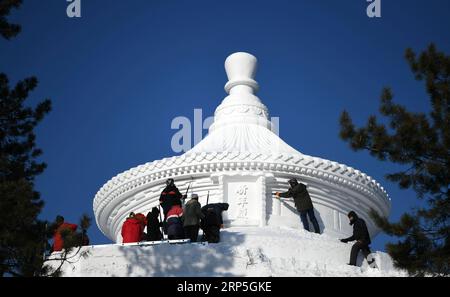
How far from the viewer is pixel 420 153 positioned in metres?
13.6

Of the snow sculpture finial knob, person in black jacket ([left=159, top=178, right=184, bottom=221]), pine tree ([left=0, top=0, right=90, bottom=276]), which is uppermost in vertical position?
the snow sculpture finial knob

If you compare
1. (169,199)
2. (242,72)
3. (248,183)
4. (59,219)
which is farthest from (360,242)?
(242,72)

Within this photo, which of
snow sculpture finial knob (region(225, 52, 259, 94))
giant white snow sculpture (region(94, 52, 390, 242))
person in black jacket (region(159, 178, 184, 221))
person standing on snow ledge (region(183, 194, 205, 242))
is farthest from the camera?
snow sculpture finial knob (region(225, 52, 259, 94))

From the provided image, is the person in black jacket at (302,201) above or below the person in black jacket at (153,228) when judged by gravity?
above

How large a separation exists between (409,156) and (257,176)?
5.26 m

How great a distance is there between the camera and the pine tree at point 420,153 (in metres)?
12.8

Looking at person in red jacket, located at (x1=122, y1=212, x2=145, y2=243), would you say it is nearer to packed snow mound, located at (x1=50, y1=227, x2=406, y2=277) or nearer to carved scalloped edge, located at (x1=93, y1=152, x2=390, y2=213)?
packed snow mound, located at (x1=50, y1=227, x2=406, y2=277)

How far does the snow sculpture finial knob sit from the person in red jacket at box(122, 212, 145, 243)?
7267mm

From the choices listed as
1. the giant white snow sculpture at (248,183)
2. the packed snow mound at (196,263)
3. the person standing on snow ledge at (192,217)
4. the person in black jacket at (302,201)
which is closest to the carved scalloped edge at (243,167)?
the giant white snow sculpture at (248,183)

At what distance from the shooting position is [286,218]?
18281 mm

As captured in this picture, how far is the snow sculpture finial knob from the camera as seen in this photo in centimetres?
2205

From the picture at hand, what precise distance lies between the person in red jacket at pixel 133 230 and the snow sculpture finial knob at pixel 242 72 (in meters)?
7.27

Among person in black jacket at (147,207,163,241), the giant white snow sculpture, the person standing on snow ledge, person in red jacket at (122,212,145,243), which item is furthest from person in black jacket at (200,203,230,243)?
the giant white snow sculpture

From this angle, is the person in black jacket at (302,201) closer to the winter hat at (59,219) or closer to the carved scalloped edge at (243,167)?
the carved scalloped edge at (243,167)
